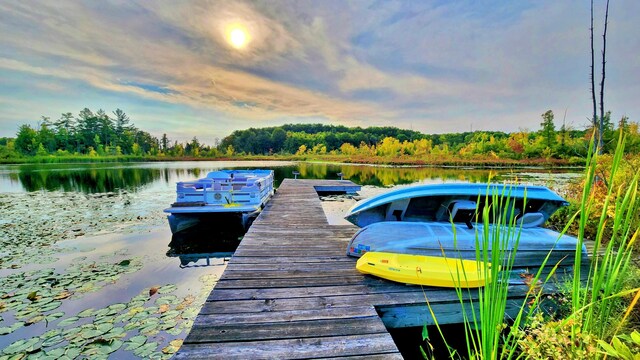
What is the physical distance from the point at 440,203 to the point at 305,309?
2.78m

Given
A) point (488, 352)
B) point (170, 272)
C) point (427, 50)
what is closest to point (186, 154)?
point (427, 50)

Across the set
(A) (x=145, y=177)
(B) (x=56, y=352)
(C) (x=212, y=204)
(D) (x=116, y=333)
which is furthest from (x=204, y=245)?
(A) (x=145, y=177)

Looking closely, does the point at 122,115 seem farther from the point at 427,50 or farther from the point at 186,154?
the point at 427,50

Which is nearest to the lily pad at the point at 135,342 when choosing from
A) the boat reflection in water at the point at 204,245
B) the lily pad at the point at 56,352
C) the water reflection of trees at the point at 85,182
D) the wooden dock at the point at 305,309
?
the lily pad at the point at 56,352

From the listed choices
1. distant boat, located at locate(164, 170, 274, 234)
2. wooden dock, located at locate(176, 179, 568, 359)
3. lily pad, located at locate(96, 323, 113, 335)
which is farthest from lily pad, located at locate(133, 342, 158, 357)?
distant boat, located at locate(164, 170, 274, 234)

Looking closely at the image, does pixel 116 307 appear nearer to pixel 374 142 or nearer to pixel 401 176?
pixel 401 176

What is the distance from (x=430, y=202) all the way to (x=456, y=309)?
1770 millimetres

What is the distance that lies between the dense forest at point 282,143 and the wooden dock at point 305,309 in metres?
31.1

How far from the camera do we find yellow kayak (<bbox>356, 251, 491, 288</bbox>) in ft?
9.85

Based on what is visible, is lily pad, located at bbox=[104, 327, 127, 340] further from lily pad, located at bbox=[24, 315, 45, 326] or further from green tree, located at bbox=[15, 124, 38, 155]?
green tree, located at bbox=[15, 124, 38, 155]

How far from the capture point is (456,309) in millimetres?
2932

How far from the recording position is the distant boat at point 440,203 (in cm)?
386

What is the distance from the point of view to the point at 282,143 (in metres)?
85.6

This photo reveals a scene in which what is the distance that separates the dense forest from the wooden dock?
31.1m
